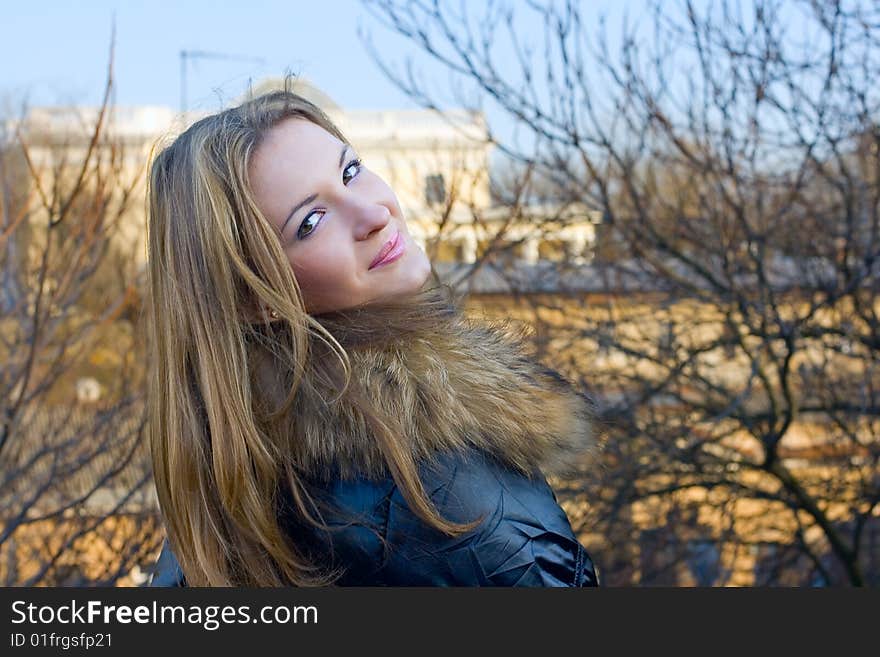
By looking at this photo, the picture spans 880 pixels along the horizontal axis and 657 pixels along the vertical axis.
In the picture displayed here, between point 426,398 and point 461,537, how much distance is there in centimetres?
24

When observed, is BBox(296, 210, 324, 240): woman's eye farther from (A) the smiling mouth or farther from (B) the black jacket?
(B) the black jacket

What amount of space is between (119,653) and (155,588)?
15 cm

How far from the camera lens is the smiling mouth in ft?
6.63

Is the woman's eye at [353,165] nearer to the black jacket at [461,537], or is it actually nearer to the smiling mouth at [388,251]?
the smiling mouth at [388,251]

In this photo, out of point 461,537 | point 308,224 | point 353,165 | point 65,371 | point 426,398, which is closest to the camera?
point 461,537

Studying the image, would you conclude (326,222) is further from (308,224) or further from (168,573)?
(168,573)

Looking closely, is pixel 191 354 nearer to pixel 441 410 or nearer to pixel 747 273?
pixel 441 410

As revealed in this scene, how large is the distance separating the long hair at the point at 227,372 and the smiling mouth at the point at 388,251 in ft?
0.59

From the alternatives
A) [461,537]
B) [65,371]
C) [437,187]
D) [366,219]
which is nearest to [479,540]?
[461,537]

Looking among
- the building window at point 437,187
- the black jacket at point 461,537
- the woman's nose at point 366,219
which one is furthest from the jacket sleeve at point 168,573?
the building window at point 437,187

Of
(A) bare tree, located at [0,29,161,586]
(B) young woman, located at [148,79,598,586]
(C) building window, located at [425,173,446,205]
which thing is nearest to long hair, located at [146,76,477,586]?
(B) young woman, located at [148,79,598,586]

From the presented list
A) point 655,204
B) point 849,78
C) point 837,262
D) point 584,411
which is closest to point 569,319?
point 655,204

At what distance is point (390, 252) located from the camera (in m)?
Answer: 2.04

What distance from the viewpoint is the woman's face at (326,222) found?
197 cm
